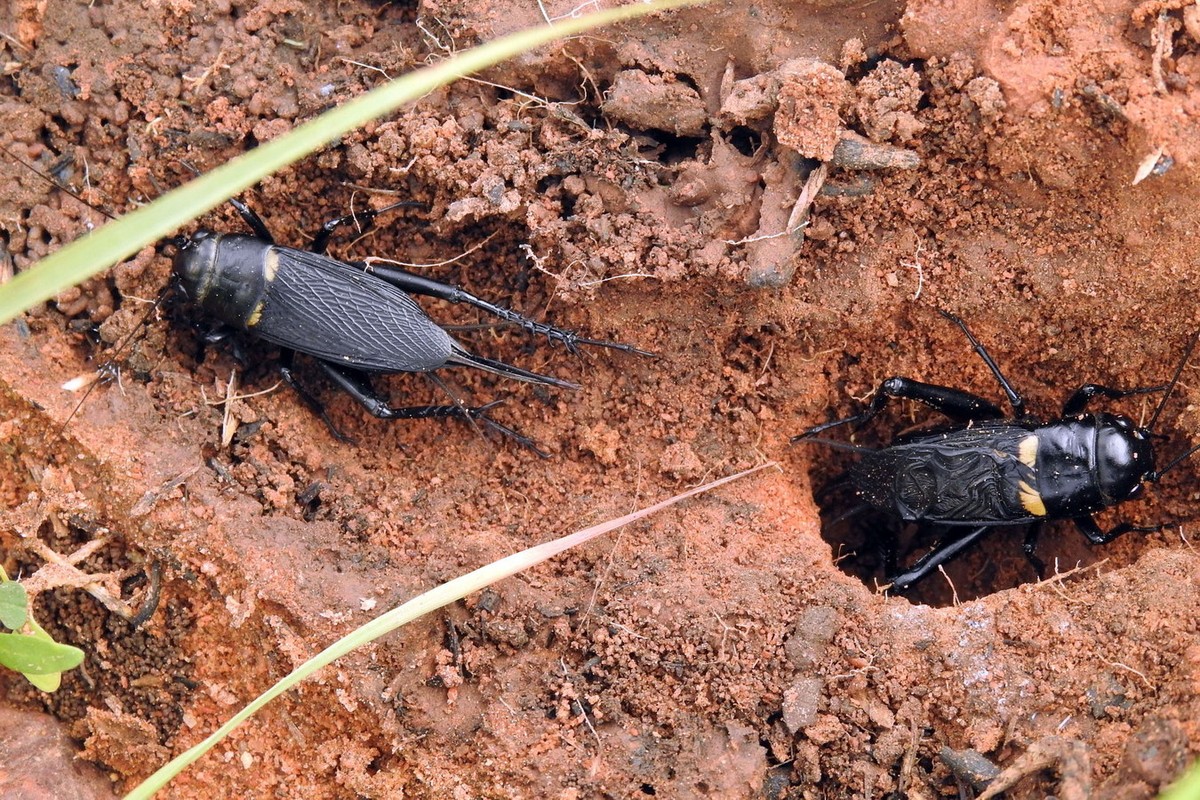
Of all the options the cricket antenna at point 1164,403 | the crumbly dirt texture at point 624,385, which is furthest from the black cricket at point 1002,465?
the crumbly dirt texture at point 624,385

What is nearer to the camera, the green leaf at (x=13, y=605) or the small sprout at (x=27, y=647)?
the small sprout at (x=27, y=647)

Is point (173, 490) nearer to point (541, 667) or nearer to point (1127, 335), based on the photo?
point (541, 667)

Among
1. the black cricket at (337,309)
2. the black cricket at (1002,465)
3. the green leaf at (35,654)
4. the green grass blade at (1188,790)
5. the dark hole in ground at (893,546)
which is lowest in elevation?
the dark hole in ground at (893,546)

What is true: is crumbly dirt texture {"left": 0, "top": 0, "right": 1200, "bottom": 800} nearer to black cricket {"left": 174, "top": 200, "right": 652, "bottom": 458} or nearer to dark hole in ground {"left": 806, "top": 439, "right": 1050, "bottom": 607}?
black cricket {"left": 174, "top": 200, "right": 652, "bottom": 458}

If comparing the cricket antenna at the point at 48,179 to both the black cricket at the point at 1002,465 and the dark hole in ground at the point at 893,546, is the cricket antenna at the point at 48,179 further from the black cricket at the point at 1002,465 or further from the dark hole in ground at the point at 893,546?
the dark hole in ground at the point at 893,546

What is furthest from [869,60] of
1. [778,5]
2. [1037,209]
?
[1037,209]

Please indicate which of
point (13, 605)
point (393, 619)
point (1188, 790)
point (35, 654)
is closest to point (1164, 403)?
point (1188, 790)

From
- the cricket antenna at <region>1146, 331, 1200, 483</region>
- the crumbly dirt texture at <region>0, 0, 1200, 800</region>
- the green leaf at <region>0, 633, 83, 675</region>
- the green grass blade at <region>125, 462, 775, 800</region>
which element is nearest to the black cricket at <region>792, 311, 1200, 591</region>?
the cricket antenna at <region>1146, 331, 1200, 483</region>
